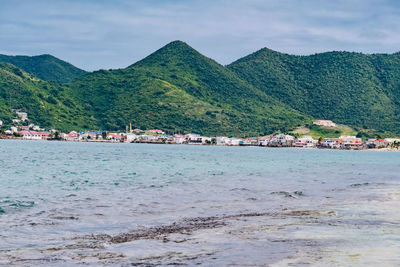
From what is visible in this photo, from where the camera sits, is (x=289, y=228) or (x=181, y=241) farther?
(x=289, y=228)

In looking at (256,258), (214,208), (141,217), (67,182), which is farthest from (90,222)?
(67,182)

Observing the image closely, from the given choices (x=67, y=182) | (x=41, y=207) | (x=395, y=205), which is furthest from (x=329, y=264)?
(x=67, y=182)

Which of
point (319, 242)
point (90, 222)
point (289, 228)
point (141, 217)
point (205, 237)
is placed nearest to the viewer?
point (319, 242)

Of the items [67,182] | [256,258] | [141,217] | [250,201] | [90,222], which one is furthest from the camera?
[67,182]

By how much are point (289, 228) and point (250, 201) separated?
938 cm

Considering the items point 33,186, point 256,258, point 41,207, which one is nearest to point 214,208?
point 41,207

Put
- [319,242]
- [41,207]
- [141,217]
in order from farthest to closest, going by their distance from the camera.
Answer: [41,207]
[141,217]
[319,242]

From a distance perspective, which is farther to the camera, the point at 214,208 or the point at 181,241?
the point at 214,208

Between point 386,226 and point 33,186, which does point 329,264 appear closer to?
point 386,226

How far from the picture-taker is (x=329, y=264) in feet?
34.1

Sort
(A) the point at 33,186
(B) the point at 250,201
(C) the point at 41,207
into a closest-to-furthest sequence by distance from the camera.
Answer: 1. (C) the point at 41,207
2. (B) the point at 250,201
3. (A) the point at 33,186

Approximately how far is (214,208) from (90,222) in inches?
259

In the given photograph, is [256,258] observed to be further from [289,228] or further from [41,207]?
[41,207]

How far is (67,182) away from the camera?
35188 mm
